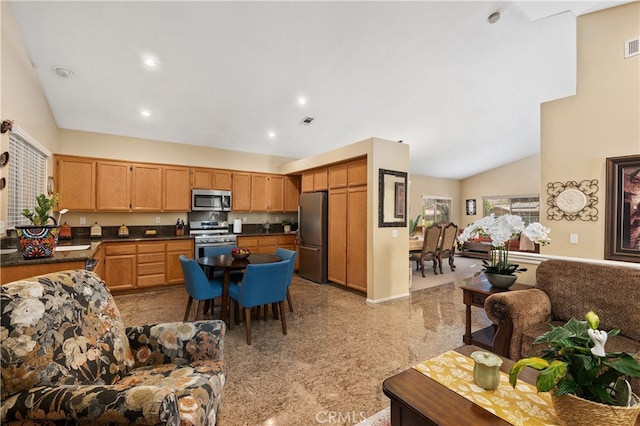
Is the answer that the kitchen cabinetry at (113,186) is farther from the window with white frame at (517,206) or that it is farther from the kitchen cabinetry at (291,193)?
the window with white frame at (517,206)

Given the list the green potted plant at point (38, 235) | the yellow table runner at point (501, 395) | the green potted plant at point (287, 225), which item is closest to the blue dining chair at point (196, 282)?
the green potted plant at point (38, 235)

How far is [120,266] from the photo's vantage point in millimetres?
4254

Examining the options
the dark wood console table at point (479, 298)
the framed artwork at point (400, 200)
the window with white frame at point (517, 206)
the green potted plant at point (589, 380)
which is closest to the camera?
the green potted plant at point (589, 380)

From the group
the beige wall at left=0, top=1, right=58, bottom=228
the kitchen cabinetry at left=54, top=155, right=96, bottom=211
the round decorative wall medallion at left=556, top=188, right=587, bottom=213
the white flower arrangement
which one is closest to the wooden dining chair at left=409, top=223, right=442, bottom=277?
the round decorative wall medallion at left=556, top=188, right=587, bottom=213

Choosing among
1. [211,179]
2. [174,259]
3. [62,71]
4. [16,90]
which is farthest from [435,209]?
[16,90]

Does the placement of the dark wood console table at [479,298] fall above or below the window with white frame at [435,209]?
below

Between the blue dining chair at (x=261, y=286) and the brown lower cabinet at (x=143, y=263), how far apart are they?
2331mm

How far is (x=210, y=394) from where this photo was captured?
4.27 ft

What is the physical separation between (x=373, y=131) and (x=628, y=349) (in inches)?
181

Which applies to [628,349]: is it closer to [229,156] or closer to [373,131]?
[373,131]

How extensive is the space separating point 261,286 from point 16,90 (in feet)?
10.5

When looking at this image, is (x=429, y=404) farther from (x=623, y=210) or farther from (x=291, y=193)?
(x=291, y=193)

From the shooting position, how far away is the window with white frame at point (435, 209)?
30.5 feet

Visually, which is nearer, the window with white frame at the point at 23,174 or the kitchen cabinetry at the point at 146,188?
the window with white frame at the point at 23,174
